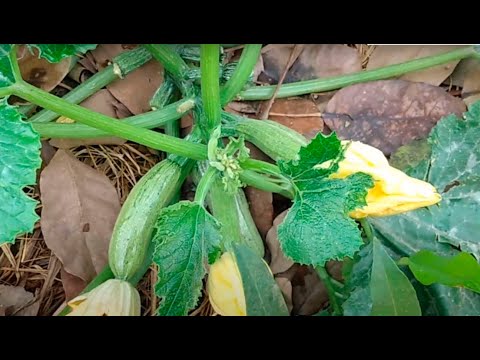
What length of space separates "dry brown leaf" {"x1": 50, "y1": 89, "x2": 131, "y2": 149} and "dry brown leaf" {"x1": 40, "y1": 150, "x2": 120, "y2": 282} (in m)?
0.03

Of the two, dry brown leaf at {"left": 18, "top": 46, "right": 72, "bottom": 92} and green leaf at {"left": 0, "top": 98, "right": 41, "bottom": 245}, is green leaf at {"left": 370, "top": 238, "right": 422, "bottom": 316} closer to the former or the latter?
green leaf at {"left": 0, "top": 98, "right": 41, "bottom": 245}

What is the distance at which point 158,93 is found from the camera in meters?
1.60

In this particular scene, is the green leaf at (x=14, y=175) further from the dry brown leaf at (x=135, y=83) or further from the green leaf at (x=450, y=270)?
the green leaf at (x=450, y=270)

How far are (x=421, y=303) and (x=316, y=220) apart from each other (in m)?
0.39

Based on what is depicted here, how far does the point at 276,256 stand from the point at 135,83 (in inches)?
20.4

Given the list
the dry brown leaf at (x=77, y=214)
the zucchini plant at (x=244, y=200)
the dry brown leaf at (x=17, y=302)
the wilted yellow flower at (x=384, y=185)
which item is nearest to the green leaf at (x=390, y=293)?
the zucchini plant at (x=244, y=200)

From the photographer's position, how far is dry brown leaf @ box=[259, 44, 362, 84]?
1.71 meters

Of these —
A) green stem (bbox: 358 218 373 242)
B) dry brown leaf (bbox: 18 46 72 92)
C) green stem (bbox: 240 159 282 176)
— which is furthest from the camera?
dry brown leaf (bbox: 18 46 72 92)

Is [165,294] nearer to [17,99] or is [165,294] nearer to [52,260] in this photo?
[52,260]

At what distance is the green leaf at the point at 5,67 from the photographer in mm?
1324

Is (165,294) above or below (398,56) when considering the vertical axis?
below

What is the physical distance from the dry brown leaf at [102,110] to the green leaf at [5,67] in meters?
0.32

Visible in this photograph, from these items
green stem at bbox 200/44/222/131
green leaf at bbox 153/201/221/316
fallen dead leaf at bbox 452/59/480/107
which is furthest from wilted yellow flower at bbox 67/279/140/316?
fallen dead leaf at bbox 452/59/480/107
